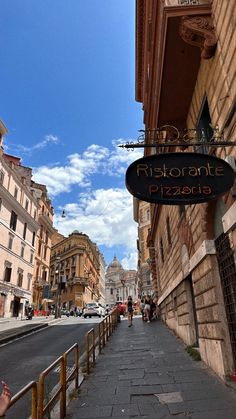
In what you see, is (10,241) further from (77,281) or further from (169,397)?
(77,281)

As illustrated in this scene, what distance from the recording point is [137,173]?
5160mm

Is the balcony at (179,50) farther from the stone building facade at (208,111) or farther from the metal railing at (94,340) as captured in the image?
the metal railing at (94,340)

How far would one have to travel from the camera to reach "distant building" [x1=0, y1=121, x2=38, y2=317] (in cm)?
3341

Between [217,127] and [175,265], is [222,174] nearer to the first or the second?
[217,127]

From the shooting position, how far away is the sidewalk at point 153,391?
4.98 meters

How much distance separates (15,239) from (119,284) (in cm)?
11225

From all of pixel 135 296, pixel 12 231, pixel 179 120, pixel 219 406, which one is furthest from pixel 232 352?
pixel 135 296

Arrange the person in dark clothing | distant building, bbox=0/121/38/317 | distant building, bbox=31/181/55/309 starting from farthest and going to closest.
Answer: distant building, bbox=31/181/55/309 < distant building, bbox=0/121/38/317 < the person in dark clothing

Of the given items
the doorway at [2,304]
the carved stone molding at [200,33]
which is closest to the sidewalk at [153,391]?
the carved stone molding at [200,33]

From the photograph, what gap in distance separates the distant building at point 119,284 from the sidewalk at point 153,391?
130 m

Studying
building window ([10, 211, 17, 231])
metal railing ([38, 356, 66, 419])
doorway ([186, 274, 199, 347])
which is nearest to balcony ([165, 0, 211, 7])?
metal railing ([38, 356, 66, 419])

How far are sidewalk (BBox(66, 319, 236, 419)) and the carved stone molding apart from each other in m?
6.40

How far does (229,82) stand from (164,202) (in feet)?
8.42

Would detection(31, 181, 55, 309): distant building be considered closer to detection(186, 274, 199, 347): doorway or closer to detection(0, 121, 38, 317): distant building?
detection(0, 121, 38, 317): distant building
